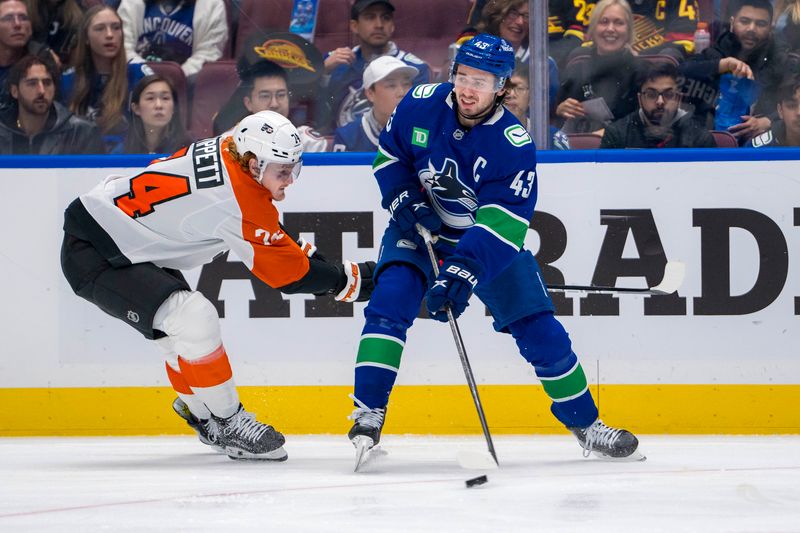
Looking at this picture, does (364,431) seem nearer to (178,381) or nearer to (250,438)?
Answer: (250,438)

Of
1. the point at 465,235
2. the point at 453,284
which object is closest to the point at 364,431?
the point at 453,284

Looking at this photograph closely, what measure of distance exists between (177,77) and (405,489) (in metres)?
2.08

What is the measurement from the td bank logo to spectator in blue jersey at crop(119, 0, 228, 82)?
1.25 m

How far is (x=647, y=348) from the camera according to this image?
4.13 metres

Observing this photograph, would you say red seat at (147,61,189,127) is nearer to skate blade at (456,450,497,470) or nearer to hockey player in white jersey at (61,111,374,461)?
hockey player in white jersey at (61,111,374,461)

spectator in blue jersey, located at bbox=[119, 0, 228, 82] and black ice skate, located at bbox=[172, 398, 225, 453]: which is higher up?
spectator in blue jersey, located at bbox=[119, 0, 228, 82]

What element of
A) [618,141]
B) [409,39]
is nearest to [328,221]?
[409,39]

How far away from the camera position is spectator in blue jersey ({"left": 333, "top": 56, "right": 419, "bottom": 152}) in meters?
4.31

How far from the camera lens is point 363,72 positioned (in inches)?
172

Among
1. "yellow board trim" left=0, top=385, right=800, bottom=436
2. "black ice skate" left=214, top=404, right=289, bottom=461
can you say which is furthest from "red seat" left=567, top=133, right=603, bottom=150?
"black ice skate" left=214, top=404, right=289, bottom=461

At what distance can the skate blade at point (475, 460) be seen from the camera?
10.3 ft

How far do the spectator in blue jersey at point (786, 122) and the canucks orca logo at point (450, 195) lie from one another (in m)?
1.23

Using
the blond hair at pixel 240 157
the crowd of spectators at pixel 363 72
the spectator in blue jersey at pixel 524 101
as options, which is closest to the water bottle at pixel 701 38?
the crowd of spectators at pixel 363 72

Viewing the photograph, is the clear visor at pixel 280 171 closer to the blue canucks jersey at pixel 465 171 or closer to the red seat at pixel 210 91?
the blue canucks jersey at pixel 465 171
